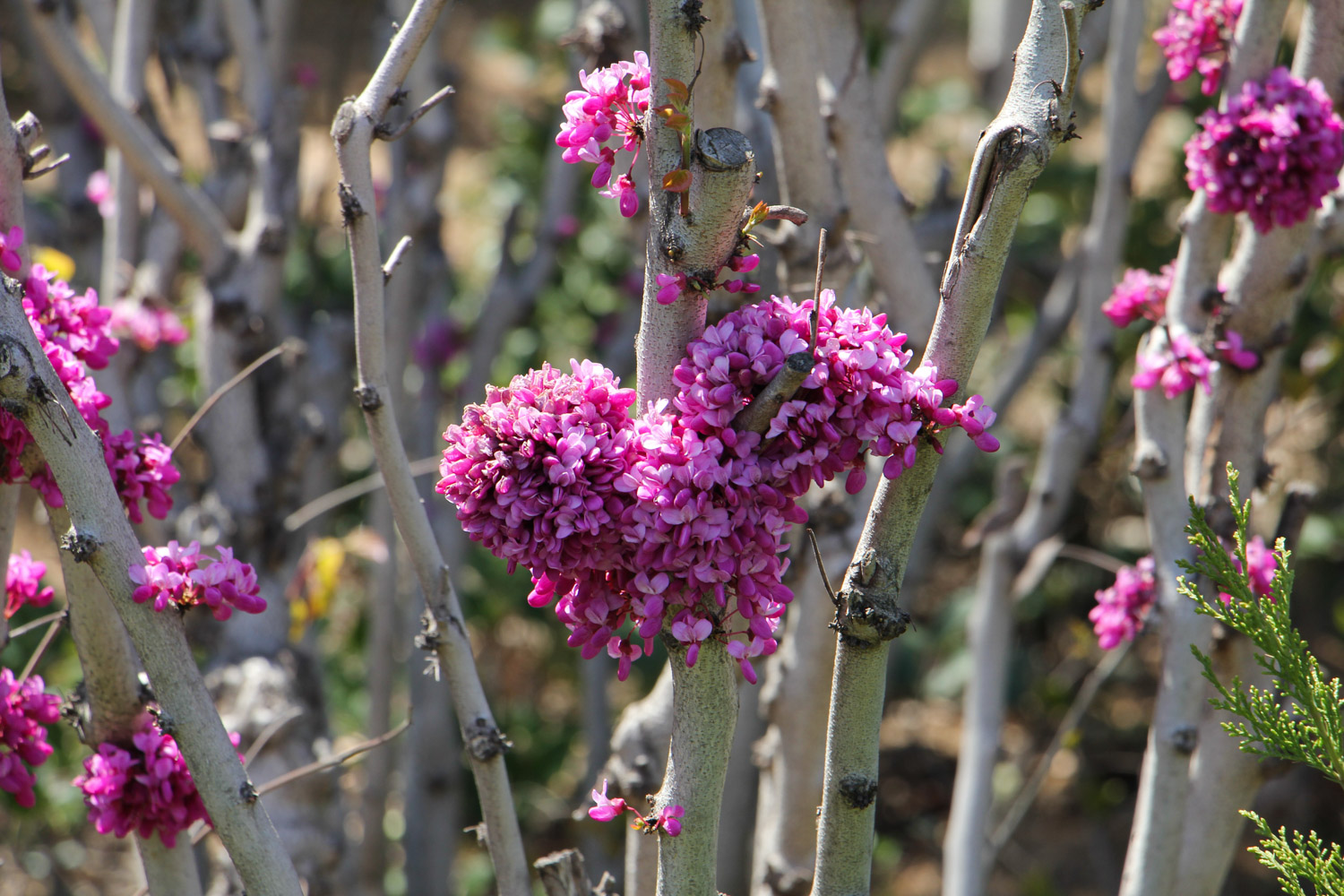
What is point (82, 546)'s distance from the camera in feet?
4.09

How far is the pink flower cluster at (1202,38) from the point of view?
1.95 metres

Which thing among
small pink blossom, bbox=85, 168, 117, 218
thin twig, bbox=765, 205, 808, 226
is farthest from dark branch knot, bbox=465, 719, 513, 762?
Result: small pink blossom, bbox=85, 168, 117, 218

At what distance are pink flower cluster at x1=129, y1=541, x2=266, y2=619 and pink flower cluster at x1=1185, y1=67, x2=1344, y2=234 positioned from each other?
161cm

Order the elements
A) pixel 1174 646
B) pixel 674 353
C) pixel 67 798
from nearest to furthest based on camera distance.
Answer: pixel 674 353 < pixel 1174 646 < pixel 67 798

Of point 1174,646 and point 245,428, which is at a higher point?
point 245,428

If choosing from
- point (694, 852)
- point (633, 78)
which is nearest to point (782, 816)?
point (694, 852)

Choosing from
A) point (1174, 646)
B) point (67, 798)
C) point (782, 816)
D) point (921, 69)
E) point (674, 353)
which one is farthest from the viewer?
point (921, 69)

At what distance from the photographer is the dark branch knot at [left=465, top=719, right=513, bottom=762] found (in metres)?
1.49

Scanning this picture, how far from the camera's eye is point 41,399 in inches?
47.8

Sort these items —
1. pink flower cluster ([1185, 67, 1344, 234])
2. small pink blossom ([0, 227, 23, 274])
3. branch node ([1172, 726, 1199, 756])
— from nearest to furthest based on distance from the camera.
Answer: small pink blossom ([0, 227, 23, 274]) < pink flower cluster ([1185, 67, 1344, 234]) < branch node ([1172, 726, 1199, 756])

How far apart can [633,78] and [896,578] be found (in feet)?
2.07

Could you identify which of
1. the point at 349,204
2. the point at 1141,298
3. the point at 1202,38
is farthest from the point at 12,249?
the point at 1202,38

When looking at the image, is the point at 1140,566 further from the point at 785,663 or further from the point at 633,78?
the point at 633,78

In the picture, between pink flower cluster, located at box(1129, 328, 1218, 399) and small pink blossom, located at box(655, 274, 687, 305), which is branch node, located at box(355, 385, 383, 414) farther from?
pink flower cluster, located at box(1129, 328, 1218, 399)
